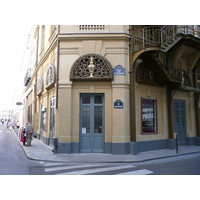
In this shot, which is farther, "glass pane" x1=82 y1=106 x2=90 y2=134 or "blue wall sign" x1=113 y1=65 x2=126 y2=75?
"glass pane" x1=82 y1=106 x2=90 y2=134

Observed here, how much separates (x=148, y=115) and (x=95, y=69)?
4362 mm

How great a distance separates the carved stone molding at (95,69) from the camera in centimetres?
1002

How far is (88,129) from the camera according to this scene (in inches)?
400

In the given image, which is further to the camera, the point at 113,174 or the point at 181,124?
the point at 181,124

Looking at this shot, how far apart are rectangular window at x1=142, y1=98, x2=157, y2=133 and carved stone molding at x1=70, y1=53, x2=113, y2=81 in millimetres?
2943

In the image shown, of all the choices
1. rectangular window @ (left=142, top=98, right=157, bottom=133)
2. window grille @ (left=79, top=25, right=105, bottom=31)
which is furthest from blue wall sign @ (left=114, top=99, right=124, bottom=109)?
window grille @ (left=79, top=25, right=105, bottom=31)

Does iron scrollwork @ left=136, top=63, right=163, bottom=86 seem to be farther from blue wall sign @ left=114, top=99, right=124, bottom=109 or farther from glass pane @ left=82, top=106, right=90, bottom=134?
glass pane @ left=82, top=106, right=90, bottom=134

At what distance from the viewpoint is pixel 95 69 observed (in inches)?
401

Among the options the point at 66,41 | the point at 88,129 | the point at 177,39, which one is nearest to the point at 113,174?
the point at 88,129

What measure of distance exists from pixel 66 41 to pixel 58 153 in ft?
20.6

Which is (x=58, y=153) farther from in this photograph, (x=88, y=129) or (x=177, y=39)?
(x=177, y=39)

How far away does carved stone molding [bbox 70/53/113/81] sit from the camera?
32.9ft

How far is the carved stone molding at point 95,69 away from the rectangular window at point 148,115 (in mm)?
2943

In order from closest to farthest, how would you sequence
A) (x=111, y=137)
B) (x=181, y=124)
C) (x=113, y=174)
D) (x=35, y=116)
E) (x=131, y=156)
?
1. (x=113, y=174)
2. (x=131, y=156)
3. (x=111, y=137)
4. (x=181, y=124)
5. (x=35, y=116)
